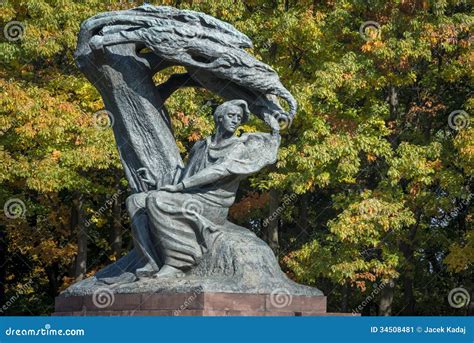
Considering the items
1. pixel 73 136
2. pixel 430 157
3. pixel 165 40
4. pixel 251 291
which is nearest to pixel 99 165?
pixel 73 136

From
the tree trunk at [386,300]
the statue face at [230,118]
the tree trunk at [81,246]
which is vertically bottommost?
the tree trunk at [386,300]

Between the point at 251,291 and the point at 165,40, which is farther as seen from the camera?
the point at 165,40

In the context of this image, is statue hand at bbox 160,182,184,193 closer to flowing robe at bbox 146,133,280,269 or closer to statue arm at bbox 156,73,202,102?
flowing robe at bbox 146,133,280,269

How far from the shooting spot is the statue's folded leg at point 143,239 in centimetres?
1191

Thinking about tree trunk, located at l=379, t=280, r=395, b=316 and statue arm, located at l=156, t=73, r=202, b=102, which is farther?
tree trunk, located at l=379, t=280, r=395, b=316

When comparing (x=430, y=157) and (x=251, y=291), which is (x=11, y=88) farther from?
(x=251, y=291)

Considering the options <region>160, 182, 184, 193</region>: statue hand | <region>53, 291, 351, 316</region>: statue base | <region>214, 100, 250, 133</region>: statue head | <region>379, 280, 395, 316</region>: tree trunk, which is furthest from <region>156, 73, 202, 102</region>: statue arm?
<region>379, 280, 395, 316</region>: tree trunk

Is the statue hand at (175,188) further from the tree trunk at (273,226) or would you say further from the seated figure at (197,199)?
the tree trunk at (273,226)

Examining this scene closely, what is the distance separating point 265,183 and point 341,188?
4064 millimetres

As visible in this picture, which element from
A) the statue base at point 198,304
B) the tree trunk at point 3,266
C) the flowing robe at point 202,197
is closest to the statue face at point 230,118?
the flowing robe at point 202,197

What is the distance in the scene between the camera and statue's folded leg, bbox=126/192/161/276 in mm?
11914

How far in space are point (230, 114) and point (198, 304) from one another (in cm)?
256

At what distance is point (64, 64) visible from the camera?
2389cm

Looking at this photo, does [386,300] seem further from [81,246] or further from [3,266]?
[3,266]
